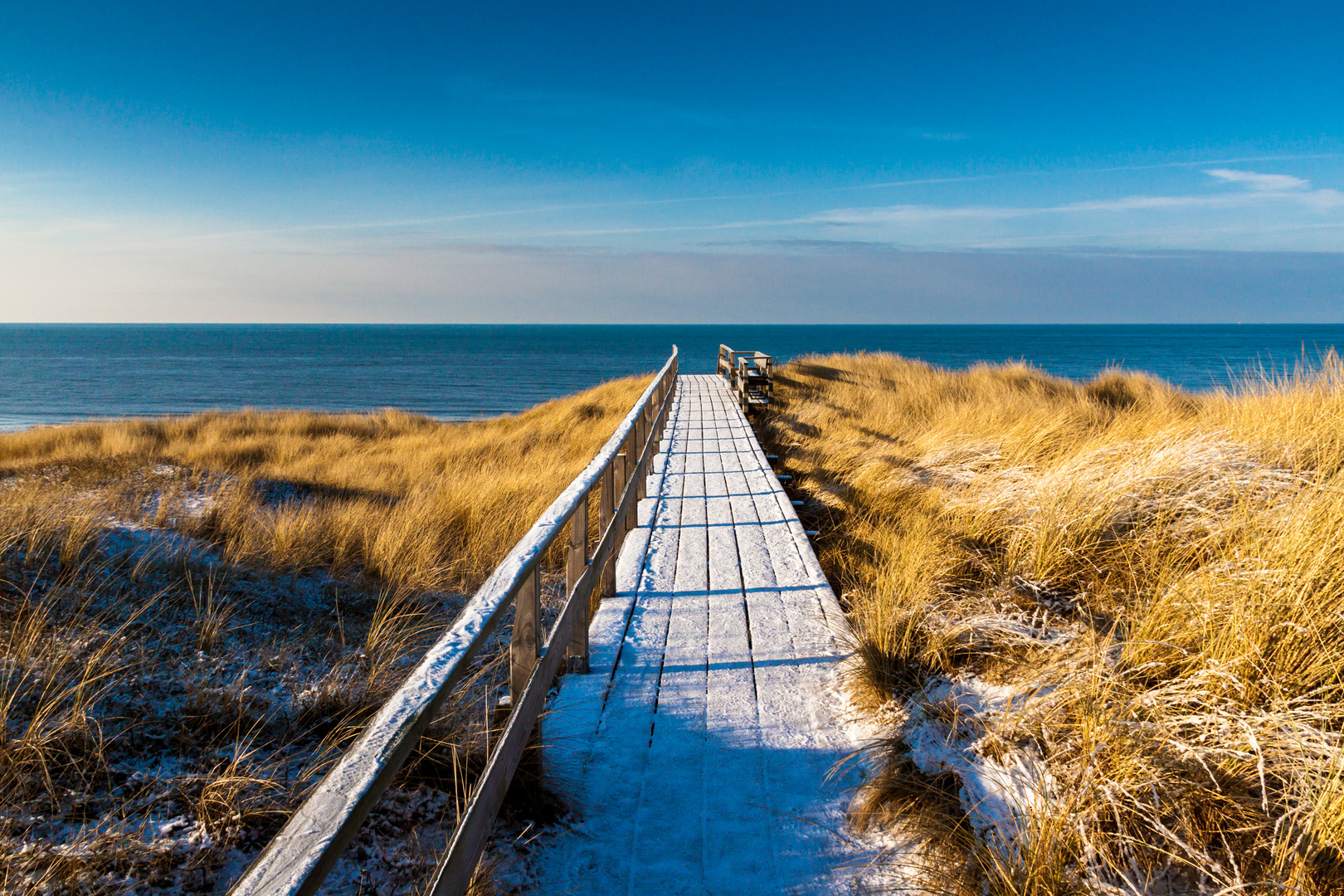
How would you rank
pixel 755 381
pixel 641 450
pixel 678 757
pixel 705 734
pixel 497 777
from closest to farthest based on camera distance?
pixel 497 777 < pixel 678 757 < pixel 705 734 < pixel 641 450 < pixel 755 381

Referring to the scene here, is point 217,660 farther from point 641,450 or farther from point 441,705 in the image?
point 641,450

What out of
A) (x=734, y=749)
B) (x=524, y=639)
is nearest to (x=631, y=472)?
(x=734, y=749)

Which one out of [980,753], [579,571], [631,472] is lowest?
[980,753]

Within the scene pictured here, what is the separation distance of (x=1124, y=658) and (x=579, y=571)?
243 cm

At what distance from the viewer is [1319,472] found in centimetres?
374

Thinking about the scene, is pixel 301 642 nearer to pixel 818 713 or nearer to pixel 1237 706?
pixel 818 713

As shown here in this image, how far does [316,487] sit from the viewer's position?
9.14 m

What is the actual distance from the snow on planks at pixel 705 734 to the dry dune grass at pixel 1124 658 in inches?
11.1

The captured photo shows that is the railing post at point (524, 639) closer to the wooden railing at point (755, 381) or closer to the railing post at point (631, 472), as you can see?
the railing post at point (631, 472)

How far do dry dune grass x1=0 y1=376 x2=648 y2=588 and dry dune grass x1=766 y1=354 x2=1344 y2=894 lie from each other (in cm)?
358

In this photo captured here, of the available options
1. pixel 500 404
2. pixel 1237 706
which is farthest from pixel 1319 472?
pixel 500 404

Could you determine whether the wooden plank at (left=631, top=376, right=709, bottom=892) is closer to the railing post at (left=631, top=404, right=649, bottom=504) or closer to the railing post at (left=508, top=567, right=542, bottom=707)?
the railing post at (left=508, top=567, right=542, bottom=707)

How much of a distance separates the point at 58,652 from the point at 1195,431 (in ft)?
26.3

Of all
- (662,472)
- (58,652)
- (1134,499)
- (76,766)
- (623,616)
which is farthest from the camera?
(662,472)
